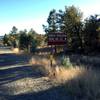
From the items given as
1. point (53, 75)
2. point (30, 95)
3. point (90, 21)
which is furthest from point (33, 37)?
point (30, 95)

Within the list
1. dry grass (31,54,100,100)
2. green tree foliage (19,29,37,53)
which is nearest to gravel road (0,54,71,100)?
dry grass (31,54,100,100)

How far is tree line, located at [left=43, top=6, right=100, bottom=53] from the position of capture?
48.3 m

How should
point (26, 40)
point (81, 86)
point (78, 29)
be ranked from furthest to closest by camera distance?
point (26, 40) < point (78, 29) < point (81, 86)

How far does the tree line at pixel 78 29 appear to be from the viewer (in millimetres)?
48344

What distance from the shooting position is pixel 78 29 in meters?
53.4

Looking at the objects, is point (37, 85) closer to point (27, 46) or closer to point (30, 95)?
point (30, 95)

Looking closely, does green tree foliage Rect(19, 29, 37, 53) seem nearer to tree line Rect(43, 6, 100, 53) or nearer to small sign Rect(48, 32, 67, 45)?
tree line Rect(43, 6, 100, 53)

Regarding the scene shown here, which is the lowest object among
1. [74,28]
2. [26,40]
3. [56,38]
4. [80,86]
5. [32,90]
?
[32,90]

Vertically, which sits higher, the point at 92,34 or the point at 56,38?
the point at 92,34

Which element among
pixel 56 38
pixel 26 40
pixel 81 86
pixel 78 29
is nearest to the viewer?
pixel 81 86

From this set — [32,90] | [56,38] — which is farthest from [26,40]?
[32,90]

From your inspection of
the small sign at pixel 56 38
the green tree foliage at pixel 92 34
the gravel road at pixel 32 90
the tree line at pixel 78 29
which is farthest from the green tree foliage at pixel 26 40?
the gravel road at pixel 32 90

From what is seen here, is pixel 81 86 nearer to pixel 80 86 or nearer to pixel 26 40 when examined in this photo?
pixel 80 86

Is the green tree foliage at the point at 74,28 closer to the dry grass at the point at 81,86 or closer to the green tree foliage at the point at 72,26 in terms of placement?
the green tree foliage at the point at 72,26
